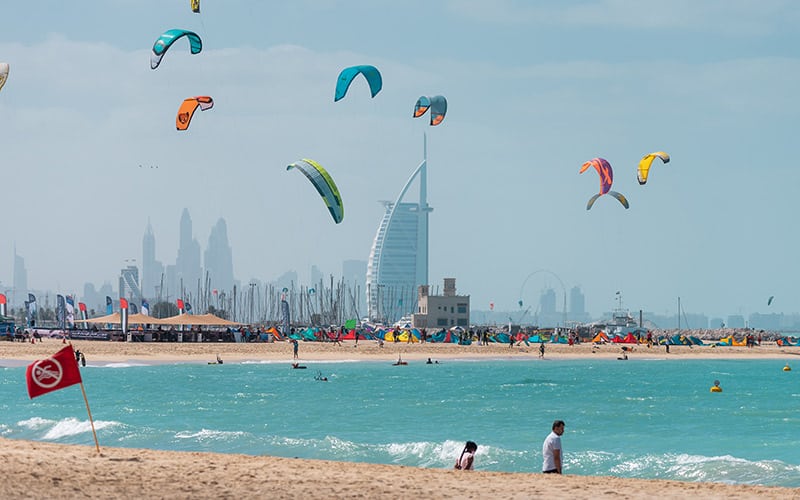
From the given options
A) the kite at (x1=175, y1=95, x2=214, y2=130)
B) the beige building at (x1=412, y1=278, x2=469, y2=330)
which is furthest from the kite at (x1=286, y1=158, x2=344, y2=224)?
the beige building at (x1=412, y1=278, x2=469, y2=330)

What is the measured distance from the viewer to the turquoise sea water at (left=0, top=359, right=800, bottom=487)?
1844cm

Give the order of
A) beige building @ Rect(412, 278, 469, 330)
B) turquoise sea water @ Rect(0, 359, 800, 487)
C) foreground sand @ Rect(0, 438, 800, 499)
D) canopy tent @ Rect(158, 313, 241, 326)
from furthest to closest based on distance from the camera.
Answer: beige building @ Rect(412, 278, 469, 330), canopy tent @ Rect(158, 313, 241, 326), turquoise sea water @ Rect(0, 359, 800, 487), foreground sand @ Rect(0, 438, 800, 499)

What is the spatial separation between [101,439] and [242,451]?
2954mm

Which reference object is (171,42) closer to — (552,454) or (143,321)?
(552,454)

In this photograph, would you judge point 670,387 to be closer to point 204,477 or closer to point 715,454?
point 715,454

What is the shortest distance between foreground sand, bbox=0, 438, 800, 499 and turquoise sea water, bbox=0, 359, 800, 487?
10.3ft

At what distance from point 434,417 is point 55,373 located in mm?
13719

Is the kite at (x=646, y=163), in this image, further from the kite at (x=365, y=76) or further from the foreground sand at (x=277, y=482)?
the foreground sand at (x=277, y=482)

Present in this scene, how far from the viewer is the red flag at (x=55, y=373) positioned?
14.0 m

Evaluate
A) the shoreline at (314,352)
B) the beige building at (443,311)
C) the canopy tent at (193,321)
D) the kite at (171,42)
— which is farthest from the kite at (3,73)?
the beige building at (443,311)

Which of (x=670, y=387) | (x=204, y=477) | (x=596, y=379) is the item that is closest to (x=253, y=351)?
(x=596, y=379)

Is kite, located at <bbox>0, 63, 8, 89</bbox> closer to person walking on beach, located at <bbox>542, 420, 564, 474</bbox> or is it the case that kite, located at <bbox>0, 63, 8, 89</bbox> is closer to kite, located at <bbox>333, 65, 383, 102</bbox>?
kite, located at <bbox>333, 65, 383, 102</bbox>

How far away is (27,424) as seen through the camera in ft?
71.3

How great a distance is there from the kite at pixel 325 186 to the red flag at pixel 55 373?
22.9m
